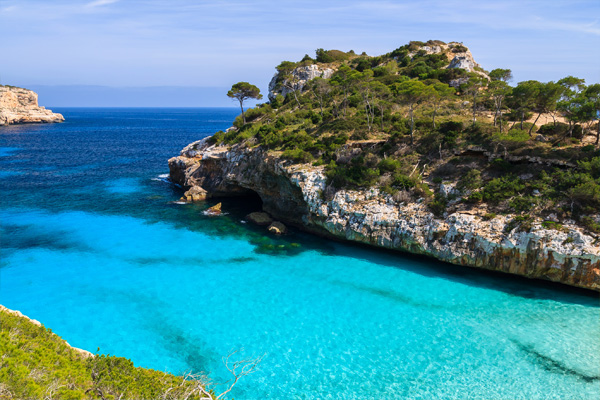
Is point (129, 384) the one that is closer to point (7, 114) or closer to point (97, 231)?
point (97, 231)

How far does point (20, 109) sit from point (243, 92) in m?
133

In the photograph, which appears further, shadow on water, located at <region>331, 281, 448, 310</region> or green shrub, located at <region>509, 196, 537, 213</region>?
green shrub, located at <region>509, 196, 537, 213</region>

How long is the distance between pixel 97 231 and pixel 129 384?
73.7ft

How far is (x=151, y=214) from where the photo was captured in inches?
1277

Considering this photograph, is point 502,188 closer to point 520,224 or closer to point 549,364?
point 520,224

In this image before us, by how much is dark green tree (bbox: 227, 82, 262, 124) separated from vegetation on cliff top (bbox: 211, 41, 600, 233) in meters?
5.22

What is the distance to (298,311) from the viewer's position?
18031mm

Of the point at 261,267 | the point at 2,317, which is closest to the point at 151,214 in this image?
the point at 261,267

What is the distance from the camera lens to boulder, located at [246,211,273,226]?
30.5 m

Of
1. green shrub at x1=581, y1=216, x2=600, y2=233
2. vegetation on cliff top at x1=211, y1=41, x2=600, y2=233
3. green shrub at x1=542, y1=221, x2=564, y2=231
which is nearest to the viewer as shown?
A: green shrub at x1=581, y1=216, x2=600, y2=233

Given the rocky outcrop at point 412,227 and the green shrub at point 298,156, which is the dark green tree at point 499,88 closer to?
the rocky outcrop at point 412,227

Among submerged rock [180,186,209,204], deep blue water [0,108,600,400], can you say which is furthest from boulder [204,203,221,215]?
submerged rock [180,186,209,204]

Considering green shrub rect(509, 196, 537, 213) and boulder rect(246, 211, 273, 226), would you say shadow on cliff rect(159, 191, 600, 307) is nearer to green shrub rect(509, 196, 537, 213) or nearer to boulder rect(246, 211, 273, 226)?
boulder rect(246, 211, 273, 226)

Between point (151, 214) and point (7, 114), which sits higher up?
point (7, 114)
